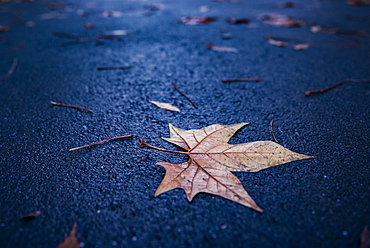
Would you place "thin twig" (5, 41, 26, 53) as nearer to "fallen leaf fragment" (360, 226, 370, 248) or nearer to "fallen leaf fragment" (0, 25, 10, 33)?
"fallen leaf fragment" (0, 25, 10, 33)

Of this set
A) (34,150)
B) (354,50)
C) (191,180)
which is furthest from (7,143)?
(354,50)

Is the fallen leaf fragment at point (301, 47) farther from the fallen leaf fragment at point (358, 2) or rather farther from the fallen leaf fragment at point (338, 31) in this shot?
the fallen leaf fragment at point (358, 2)

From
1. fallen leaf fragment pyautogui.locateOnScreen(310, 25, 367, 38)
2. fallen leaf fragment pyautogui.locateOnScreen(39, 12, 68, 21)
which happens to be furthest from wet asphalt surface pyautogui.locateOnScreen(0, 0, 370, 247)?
fallen leaf fragment pyautogui.locateOnScreen(39, 12, 68, 21)

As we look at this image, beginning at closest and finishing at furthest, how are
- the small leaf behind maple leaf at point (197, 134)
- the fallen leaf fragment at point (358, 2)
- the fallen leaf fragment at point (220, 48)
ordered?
the small leaf behind maple leaf at point (197, 134), the fallen leaf fragment at point (220, 48), the fallen leaf fragment at point (358, 2)

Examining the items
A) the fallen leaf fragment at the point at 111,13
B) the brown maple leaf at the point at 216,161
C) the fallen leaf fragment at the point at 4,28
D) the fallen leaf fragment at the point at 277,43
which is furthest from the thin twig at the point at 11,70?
the fallen leaf fragment at the point at 277,43

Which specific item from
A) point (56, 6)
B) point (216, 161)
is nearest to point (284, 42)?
point (216, 161)

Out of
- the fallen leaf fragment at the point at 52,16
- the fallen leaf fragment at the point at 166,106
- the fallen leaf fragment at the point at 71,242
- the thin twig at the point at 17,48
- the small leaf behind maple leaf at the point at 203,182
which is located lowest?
the fallen leaf fragment at the point at 71,242

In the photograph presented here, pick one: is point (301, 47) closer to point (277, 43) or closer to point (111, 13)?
point (277, 43)
